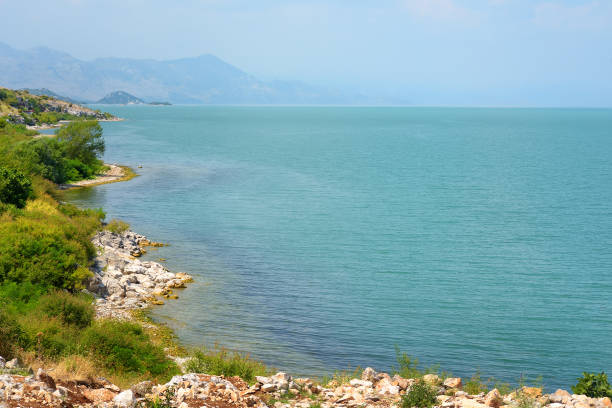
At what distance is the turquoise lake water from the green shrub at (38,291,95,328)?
7.49 m

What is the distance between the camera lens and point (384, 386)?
1991 cm

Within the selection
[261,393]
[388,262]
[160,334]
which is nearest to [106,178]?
[388,262]

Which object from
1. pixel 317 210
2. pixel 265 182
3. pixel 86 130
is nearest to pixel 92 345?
pixel 317 210

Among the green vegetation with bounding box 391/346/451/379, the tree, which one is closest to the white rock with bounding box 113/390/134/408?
the green vegetation with bounding box 391/346/451/379

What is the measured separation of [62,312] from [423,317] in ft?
71.4

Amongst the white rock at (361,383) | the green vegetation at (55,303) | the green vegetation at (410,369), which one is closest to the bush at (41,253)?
the green vegetation at (55,303)

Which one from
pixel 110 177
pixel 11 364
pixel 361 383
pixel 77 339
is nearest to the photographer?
pixel 11 364

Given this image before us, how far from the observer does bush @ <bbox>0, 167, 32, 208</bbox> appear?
141 ft

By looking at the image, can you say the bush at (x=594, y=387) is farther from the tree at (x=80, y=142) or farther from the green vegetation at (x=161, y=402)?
the tree at (x=80, y=142)

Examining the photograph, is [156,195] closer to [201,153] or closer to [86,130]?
[86,130]

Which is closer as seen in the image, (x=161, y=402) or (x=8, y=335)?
(x=161, y=402)

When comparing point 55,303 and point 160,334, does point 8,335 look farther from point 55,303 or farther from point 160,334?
point 160,334

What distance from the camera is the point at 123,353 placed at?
21.4 meters

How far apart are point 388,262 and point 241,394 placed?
30.4 metres
